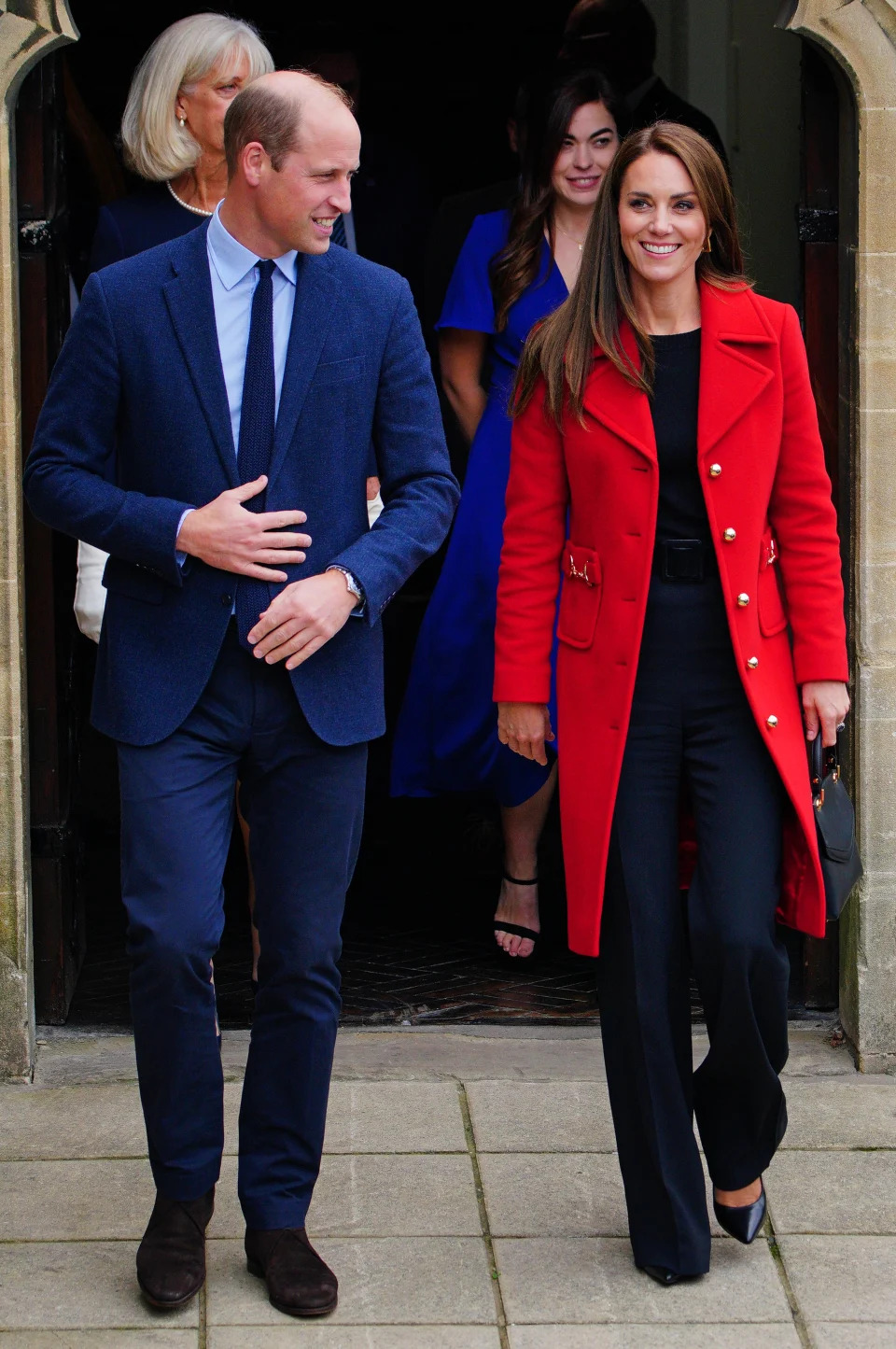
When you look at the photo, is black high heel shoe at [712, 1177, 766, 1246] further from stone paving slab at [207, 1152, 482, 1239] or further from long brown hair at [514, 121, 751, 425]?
long brown hair at [514, 121, 751, 425]

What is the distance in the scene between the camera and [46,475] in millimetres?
3645

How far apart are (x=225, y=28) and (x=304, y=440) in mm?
1711

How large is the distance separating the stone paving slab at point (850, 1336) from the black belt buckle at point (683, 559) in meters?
1.36

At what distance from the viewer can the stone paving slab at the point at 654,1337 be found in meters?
3.59

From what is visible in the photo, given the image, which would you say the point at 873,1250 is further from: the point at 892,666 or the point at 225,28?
the point at 225,28

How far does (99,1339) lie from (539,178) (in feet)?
10.7

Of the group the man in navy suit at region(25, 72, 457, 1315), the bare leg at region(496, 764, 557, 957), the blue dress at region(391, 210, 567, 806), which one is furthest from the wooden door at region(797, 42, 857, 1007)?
the man in navy suit at region(25, 72, 457, 1315)

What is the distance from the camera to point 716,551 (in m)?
3.73

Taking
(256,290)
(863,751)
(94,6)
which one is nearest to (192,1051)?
(256,290)

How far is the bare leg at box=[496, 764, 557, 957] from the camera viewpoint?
5.74 meters

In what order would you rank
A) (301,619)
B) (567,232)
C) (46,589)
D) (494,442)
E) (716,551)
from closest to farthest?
(301,619)
(716,551)
(46,589)
(567,232)
(494,442)

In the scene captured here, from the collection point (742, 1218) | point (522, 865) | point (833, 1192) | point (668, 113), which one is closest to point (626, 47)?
point (668, 113)

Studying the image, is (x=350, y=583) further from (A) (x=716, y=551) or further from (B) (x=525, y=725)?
(A) (x=716, y=551)

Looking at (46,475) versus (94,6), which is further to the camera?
(94,6)
